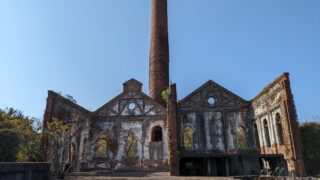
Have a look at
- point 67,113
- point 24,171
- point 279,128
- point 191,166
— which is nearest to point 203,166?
point 191,166

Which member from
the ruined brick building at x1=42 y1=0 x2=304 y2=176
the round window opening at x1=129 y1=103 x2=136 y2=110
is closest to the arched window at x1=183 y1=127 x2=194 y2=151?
the ruined brick building at x1=42 y1=0 x2=304 y2=176

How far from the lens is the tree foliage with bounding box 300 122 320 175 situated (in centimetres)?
1688

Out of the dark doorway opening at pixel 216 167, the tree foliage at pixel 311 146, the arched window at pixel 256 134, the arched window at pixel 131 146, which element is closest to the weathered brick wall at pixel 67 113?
the arched window at pixel 131 146

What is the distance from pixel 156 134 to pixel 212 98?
21.0ft

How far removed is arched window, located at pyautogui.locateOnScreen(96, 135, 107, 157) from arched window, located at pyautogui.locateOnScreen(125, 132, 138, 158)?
2125mm

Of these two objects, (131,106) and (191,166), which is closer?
(191,166)

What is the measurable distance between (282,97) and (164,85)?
545 inches

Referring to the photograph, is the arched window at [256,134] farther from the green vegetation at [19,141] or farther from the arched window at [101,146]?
the green vegetation at [19,141]

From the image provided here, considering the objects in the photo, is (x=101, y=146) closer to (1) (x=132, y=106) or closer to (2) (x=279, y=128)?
(1) (x=132, y=106)

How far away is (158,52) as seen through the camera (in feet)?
99.5

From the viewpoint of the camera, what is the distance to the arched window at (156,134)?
24328 millimetres

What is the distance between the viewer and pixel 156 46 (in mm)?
30703

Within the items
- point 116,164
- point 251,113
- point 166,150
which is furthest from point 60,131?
point 251,113

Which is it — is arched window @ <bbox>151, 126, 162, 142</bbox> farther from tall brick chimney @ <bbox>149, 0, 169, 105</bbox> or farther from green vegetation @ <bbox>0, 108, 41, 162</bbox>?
green vegetation @ <bbox>0, 108, 41, 162</bbox>
